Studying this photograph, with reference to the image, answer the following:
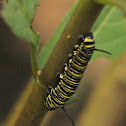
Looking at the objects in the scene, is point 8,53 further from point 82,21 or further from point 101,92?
point 82,21

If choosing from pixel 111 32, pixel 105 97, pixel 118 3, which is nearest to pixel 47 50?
pixel 111 32

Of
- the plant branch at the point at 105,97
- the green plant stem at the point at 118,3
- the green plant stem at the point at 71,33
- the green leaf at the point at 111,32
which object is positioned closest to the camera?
the green plant stem at the point at 118,3

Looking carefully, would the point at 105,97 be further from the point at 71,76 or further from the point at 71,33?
the point at 71,33

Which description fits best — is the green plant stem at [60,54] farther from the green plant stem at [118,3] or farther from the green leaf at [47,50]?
the green leaf at [47,50]

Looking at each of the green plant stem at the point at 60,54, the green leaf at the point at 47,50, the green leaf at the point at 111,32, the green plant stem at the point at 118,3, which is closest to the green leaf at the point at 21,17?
the green plant stem at the point at 60,54

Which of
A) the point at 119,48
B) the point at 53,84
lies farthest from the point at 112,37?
the point at 53,84

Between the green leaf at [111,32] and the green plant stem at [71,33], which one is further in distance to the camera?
the green leaf at [111,32]

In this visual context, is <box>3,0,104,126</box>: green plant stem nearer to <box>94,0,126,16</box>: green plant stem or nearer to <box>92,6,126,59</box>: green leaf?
<box>94,0,126,16</box>: green plant stem

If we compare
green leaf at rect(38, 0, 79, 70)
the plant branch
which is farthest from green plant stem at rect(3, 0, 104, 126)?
the plant branch
